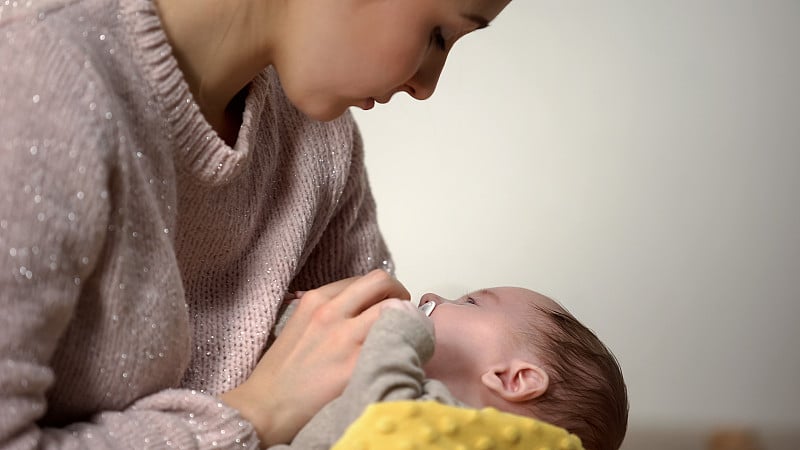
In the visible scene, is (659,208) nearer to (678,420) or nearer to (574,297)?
(574,297)

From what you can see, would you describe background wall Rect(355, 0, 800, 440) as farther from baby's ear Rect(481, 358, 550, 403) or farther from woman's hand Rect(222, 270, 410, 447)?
woman's hand Rect(222, 270, 410, 447)

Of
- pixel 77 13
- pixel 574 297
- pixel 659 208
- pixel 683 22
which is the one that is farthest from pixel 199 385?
pixel 683 22

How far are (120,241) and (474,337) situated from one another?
0.47 metres

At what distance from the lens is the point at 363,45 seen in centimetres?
92

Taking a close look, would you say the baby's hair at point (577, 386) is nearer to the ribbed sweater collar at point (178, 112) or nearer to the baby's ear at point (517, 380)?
the baby's ear at point (517, 380)

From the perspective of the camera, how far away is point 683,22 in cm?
197

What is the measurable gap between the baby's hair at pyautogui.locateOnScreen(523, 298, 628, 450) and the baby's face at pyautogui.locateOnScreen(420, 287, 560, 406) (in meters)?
0.02

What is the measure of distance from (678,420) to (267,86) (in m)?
1.23

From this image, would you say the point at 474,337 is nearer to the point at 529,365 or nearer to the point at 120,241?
the point at 529,365

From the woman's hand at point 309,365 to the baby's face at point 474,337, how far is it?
0.13 m

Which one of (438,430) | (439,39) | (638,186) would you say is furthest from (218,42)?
(638,186)

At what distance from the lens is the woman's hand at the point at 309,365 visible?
908 millimetres

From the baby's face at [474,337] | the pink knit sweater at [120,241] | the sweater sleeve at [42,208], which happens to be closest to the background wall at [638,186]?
the baby's face at [474,337]

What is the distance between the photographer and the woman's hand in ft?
2.98
